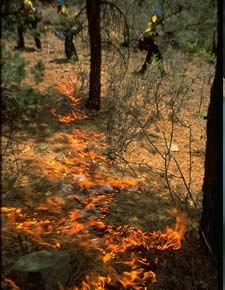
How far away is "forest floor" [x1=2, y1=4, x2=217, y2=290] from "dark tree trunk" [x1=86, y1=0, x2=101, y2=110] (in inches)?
13.3

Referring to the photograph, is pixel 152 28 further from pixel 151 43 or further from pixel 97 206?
pixel 97 206

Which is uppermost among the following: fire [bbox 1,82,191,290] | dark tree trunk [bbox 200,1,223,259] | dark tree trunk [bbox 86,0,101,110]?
dark tree trunk [bbox 86,0,101,110]

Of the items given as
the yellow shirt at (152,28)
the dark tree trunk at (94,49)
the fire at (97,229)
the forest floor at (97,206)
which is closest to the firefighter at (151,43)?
the yellow shirt at (152,28)

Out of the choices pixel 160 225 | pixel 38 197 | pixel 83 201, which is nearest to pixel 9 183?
pixel 38 197

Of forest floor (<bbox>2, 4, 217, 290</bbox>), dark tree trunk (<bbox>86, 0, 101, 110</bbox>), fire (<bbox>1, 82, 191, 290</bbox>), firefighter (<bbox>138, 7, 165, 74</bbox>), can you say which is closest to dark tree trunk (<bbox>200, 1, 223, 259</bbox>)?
forest floor (<bbox>2, 4, 217, 290</bbox>)

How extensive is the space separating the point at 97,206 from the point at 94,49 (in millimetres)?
4499

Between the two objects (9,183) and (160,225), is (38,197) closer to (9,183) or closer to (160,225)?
(9,183)

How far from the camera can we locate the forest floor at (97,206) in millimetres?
4285

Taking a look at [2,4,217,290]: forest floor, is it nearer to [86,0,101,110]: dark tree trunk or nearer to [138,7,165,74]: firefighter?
[86,0,101,110]: dark tree trunk

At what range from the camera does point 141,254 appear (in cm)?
453

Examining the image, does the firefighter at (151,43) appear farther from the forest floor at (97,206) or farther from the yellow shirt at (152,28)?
the forest floor at (97,206)

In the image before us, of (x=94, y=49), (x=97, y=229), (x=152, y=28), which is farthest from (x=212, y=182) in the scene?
(x=152, y=28)

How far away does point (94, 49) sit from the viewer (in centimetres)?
870

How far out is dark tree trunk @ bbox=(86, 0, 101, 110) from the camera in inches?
324
